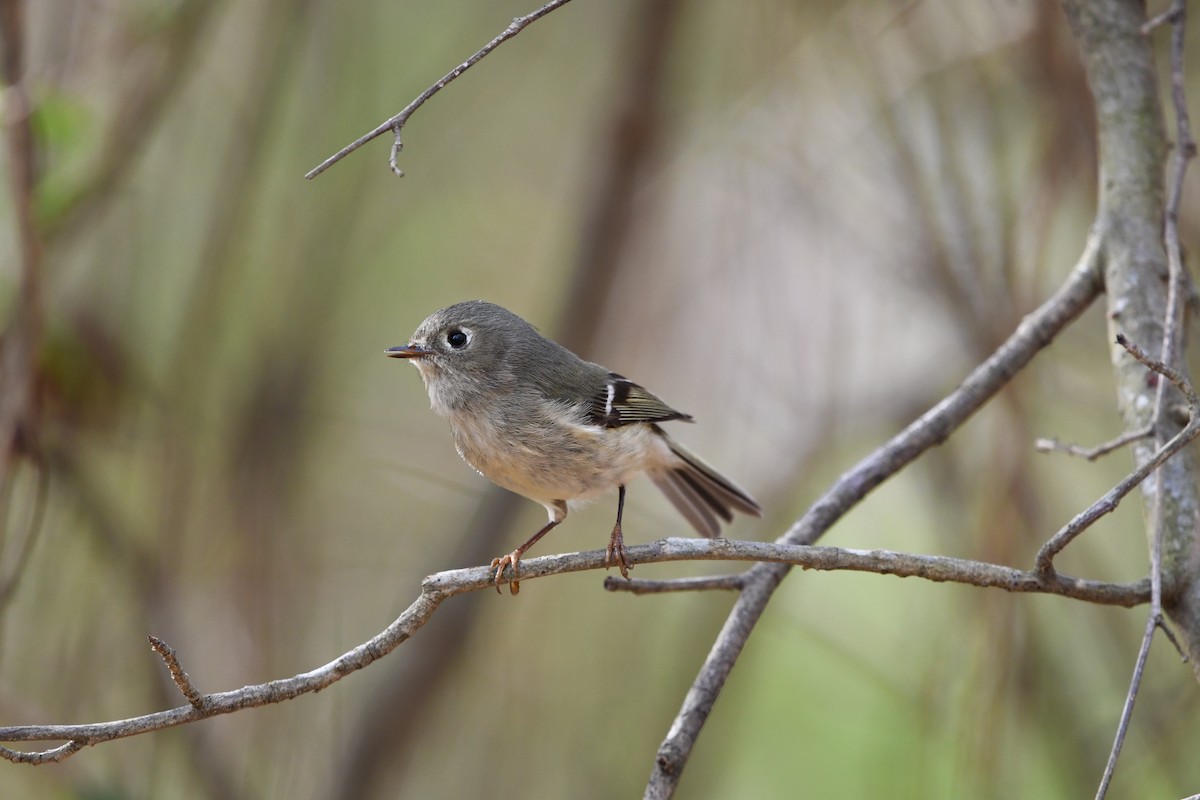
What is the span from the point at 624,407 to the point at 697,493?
379mm

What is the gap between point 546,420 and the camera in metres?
2.47

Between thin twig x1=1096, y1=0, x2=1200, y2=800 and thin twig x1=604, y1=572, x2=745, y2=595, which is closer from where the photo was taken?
thin twig x1=1096, y1=0, x2=1200, y2=800

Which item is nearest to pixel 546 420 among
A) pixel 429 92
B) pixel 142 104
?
pixel 429 92

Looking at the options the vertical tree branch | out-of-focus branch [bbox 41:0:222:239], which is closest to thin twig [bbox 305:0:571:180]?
the vertical tree branch

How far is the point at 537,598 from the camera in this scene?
14.5ft

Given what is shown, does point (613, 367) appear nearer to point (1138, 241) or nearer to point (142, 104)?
point (142, 104)

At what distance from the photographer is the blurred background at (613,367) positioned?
3303mm

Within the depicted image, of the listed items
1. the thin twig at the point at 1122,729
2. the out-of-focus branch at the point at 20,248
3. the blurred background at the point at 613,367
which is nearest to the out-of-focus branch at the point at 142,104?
the blurred background at the point at 613,367

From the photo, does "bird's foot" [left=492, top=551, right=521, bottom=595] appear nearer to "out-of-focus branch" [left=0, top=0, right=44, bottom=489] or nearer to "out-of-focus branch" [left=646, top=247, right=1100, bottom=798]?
"out-of-focus branch" [left=646, top=247, right=1100, bottom=798]

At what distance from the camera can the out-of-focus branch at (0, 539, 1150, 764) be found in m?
1.44

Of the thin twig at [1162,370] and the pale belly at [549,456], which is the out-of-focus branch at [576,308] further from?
the thin twig at [1162,370]

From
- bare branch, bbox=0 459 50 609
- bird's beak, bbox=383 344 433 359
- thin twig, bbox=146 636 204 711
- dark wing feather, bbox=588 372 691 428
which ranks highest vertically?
bird's beak, bbox=383 344 433 359

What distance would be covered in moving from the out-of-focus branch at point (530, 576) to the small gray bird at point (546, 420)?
0.60 meters

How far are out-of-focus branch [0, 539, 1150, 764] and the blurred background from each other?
145 centimetres
